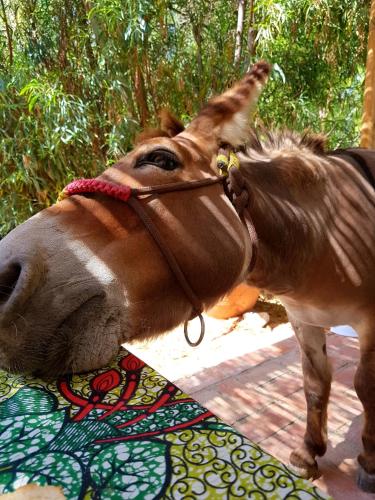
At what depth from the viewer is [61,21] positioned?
12.3 feet

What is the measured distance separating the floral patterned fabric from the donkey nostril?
40 centimetres

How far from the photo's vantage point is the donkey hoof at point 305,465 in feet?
7.18

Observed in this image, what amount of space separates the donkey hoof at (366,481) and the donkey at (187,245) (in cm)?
42

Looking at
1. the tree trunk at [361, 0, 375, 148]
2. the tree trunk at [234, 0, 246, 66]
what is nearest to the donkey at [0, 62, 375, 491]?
the tree trunk at [361, 0, 375, 148]

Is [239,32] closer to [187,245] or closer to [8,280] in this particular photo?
[187,245]

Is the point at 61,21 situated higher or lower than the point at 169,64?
higher

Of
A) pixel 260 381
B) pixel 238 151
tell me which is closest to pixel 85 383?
pixel 238 151

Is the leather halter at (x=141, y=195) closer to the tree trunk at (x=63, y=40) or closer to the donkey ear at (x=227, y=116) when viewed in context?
the donkey ear at (x=227, y=116)

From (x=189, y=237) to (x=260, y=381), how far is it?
86.8 inches

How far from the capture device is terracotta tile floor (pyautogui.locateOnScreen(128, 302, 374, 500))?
2381mm

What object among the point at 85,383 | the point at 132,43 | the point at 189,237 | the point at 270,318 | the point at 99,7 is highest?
the point at 99,7

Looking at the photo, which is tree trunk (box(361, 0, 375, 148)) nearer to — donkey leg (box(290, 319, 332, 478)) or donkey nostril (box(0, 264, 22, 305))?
donkey leg (box(290, 319, 332, 478))

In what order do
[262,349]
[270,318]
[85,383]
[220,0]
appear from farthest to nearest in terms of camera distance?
[270,318], [220,0], [262,349], [85,383]

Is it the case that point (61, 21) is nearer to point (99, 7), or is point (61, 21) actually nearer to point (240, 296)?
point (99, 7)
